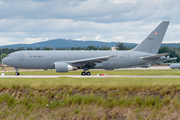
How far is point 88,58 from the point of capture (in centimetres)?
4044

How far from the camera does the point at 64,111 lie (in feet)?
55.7

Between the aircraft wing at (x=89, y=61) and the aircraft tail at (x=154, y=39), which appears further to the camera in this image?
the aircraft tail at (x=154, y=39)

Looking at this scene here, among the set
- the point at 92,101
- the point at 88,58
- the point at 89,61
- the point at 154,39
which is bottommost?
the point at 92,101

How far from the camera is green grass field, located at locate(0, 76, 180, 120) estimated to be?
1669 cm

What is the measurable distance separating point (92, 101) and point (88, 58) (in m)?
23.2

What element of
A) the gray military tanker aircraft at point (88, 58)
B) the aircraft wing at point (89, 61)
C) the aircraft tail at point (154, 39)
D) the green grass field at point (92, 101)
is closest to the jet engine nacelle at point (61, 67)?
the gray military tanker aircraft at point (88, 58)

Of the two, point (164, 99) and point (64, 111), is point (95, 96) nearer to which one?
point (64, 111)

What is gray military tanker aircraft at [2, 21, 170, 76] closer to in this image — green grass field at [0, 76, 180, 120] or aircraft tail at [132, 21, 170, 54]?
aircraft tail at [132, 21, 170, 54]

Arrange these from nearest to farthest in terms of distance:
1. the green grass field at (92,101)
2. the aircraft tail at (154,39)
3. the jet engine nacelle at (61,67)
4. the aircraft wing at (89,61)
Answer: the green grass field at (92,101) → the jet engine nacelle at (61,67) → the aircraft wing at (89,61) → the aircraft tail at (154,39)

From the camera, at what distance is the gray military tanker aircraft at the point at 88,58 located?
39.1m

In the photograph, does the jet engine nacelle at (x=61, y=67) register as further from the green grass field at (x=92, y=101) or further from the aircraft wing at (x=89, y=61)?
the green grass field at (x=92, y=101)

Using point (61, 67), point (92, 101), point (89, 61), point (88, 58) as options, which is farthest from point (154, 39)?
point (92, 101)

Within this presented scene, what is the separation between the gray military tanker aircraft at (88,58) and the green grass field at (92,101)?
19.3 m

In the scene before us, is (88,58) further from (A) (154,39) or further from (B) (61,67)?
(A) (154,39)
